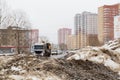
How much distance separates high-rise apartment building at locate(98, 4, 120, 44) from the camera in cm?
8556

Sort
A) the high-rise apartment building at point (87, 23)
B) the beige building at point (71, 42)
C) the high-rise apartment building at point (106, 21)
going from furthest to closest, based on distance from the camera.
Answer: the high-rise apartment building at point (87, 23)
the beige building at point (71, 42)
the high-rise apartment building at point (106, 21)

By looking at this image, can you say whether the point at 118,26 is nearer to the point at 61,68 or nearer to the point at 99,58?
the point at 99,58

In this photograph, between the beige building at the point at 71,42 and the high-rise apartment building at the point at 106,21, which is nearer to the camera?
the high-rise apartment building at the point at 106,21

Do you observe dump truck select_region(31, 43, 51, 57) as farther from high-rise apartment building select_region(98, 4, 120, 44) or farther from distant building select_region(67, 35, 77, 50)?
distant building select_region(67, 35, 77, 50)

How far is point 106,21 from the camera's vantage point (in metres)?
86.8

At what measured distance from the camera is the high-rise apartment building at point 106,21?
281 feet

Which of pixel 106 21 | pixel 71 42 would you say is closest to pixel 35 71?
pixel 106 21

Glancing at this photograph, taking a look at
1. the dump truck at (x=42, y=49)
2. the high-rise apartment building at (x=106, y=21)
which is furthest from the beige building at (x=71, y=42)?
the dump truck at (x=42, y=49)

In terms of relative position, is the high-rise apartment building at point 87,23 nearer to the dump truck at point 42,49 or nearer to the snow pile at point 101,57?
the dump truck at point 42,49

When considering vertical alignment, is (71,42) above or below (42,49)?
below

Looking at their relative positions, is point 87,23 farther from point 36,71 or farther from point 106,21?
point 36,71

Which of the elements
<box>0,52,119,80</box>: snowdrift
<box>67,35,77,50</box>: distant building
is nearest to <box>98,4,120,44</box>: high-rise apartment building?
<box>67,35,77,50</box>: distant building

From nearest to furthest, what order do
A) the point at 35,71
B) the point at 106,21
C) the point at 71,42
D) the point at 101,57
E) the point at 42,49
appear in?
the point at 35,71
the point at 101,57
the point at 42,49
the point at 106,21
the point at 71,42

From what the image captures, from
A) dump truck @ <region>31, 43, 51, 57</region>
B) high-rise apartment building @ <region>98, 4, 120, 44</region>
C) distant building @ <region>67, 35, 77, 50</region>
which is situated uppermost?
high-rise apartment building @ <region>98, 4, 120, 44</region>
